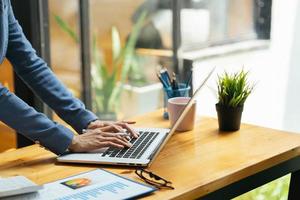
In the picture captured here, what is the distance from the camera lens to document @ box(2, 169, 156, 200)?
1.28m

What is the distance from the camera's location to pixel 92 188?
4.39 feet

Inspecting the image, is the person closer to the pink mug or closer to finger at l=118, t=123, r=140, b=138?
finger at l=118, t=123, r=140, b=138

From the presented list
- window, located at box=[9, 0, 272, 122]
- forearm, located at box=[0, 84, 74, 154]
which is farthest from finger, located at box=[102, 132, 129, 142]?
window, located at box=[9, 0, 272, 122]

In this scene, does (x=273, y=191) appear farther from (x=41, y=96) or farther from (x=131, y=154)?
(x=41, y=96)

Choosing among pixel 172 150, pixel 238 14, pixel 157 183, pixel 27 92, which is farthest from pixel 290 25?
pixel 157 183

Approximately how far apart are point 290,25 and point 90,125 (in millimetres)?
2789

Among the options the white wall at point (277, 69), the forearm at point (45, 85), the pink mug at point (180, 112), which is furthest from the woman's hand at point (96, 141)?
the white wall at point (277, 69)

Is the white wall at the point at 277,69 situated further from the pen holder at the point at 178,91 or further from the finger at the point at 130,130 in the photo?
the finger at the point at 130,130

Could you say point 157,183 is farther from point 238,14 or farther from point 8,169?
point 238,14

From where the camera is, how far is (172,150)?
1663mm

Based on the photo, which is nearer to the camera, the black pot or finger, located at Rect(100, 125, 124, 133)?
finger, located at Rect(100, 125, 124, 133)

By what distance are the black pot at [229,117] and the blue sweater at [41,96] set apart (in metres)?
0.47

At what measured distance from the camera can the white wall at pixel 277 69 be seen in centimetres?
404

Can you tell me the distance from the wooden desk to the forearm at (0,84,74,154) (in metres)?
0.06
